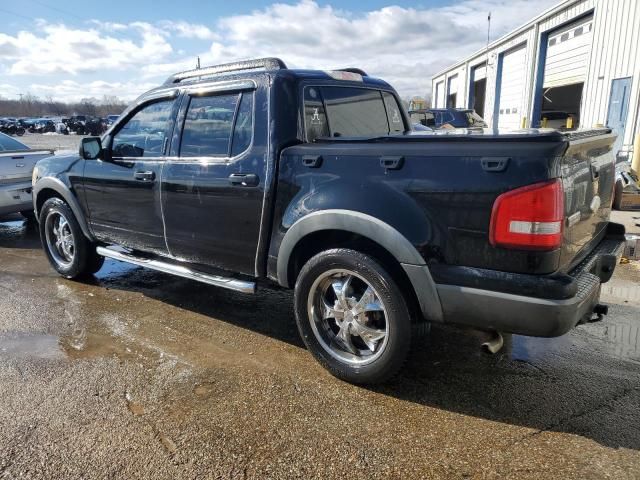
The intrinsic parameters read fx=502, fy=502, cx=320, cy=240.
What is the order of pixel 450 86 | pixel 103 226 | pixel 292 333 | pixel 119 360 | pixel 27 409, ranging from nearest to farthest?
pixel 27 409, pixel 119 360, pixel 292 333, pixel 103 226, pixel 450 86

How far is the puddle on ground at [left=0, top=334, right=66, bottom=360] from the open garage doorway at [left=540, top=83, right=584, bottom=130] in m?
17.7

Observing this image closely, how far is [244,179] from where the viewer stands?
3490 millimetres

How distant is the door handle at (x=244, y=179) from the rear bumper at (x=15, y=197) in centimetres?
539

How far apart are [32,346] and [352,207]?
107 inches

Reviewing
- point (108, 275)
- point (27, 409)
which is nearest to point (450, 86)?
point (108, 275)

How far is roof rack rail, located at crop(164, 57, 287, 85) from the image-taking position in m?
3.70

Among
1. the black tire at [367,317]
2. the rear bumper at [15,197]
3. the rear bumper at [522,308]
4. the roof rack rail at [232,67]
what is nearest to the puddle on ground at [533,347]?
the rear bumper at [522,308]

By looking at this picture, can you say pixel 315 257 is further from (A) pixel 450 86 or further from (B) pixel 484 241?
(A) pixel 450 86

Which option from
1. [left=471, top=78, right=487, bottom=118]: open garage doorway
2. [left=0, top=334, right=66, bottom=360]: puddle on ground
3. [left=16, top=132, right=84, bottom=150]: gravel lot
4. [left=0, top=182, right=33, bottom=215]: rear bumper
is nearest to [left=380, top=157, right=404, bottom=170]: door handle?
[left=0, top=334, right=66, bottom=360]: puddle on ground

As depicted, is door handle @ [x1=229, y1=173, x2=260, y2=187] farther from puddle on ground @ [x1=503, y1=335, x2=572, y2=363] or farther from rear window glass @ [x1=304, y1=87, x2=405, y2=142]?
puddle on ground @ [x1=503, y1=335, x2=572, y2=363]

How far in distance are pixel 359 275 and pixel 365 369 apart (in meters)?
0.60

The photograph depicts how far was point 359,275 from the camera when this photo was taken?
9.96 feet

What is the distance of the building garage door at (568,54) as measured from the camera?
14930 mm

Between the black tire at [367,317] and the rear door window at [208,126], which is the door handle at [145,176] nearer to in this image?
the rear door window at [208,126]
